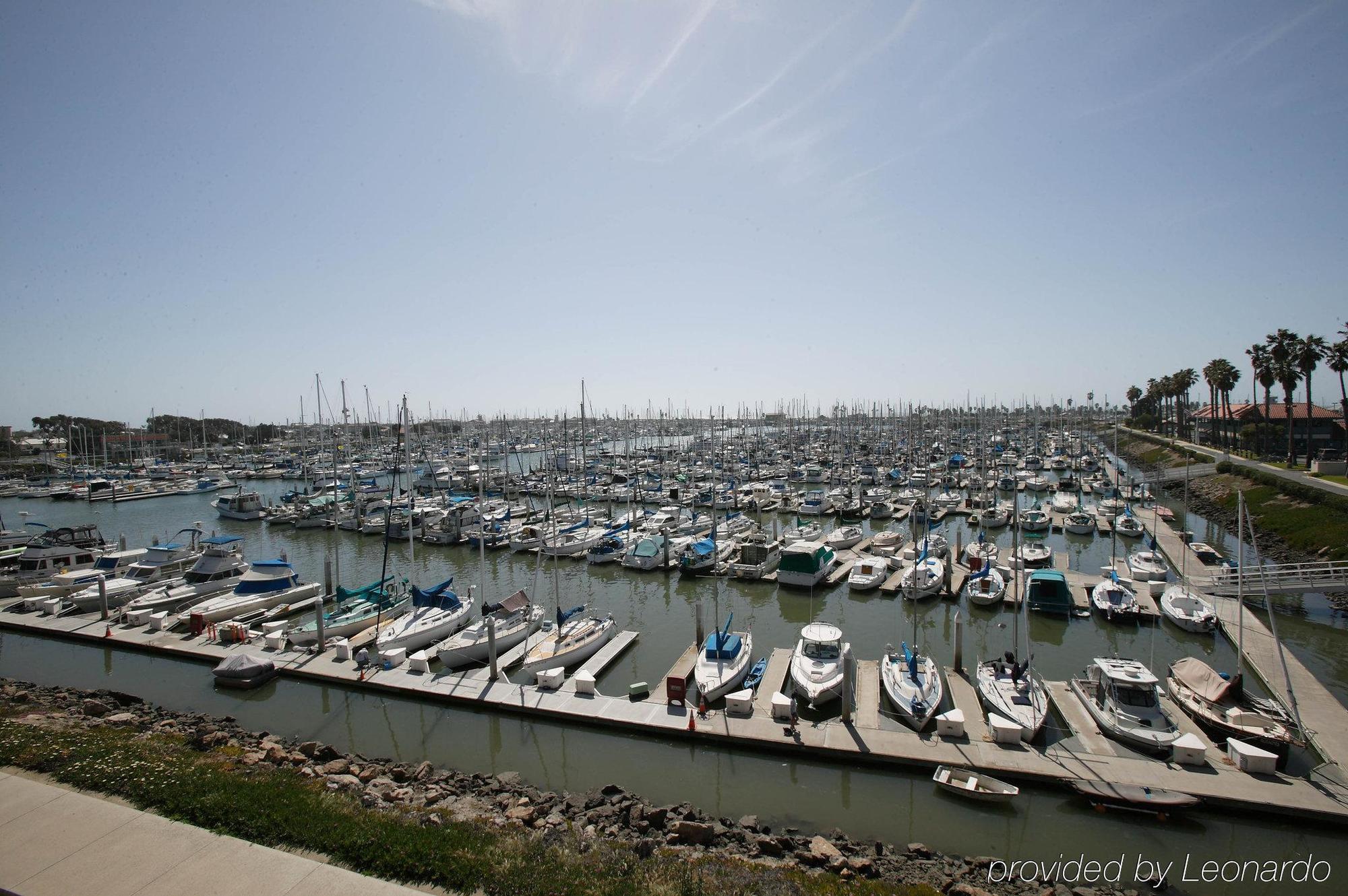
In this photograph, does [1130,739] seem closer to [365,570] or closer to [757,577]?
[757,577]

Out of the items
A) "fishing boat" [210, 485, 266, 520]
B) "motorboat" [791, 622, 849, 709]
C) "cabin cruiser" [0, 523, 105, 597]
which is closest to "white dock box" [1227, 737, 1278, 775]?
"motorboat" [791, 622, 849, 709]

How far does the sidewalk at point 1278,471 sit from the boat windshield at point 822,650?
38596 millimetres

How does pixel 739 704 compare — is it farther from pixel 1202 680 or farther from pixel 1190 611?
pixel 1190 611

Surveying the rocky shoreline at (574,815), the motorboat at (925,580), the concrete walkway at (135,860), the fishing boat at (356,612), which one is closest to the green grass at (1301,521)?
the motorboat at (925,580)

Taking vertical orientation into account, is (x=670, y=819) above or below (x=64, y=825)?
below

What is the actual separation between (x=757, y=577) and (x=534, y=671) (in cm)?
1527

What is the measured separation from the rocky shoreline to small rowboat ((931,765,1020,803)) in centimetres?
180

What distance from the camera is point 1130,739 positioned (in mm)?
15508

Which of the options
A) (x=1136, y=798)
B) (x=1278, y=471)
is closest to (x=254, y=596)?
(x=1136, y=798)

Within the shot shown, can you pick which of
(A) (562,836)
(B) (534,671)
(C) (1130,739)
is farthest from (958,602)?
(A) (562,836)

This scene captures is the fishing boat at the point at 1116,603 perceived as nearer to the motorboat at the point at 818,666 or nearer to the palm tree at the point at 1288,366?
the motorboat at the point at 818,666

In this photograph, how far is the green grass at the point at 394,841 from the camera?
10234 millimetres

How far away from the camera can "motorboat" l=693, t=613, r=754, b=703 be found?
18.5m

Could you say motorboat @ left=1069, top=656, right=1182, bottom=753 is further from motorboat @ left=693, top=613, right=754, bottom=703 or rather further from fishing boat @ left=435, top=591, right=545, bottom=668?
fishing boat @ left=435, top=591, right=545, bottom=668
